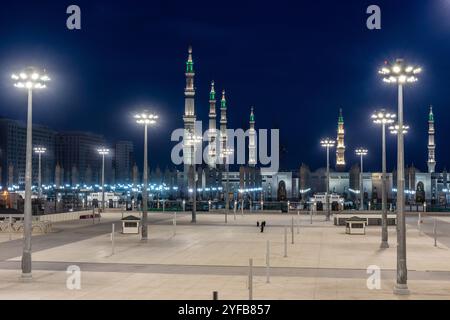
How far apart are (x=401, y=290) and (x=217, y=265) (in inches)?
334

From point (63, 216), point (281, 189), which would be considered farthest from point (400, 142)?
point (281, 189)

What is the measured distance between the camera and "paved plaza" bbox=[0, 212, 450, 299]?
1814 centimetres

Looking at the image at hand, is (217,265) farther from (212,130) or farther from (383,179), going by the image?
(212,130)

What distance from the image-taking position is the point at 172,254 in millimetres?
28234

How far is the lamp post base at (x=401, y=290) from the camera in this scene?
701 inches

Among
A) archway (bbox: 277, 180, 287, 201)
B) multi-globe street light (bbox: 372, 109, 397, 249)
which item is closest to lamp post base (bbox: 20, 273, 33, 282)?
multi-globe street light (bbox: 372, 109, 397, 249)

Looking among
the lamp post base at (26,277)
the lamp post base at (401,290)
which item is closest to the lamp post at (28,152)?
the lamp post base at (26,277)

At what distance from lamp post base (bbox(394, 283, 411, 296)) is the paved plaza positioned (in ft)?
0.87

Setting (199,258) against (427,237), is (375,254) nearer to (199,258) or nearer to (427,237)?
(199,258)

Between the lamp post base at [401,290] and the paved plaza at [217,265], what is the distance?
10.5 inches

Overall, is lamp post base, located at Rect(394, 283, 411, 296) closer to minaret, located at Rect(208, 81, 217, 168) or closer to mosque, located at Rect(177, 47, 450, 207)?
mosque, located at Rect(177, 47, 450, 207)
